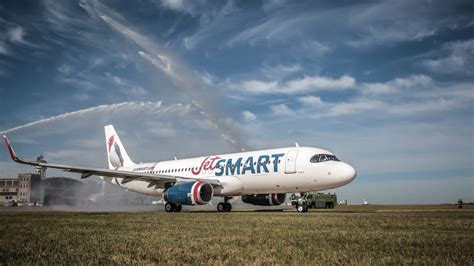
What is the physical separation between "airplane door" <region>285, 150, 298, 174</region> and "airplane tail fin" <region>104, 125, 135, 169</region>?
1919 centimetres

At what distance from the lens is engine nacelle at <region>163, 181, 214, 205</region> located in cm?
2318

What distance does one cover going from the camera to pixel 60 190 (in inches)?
2709

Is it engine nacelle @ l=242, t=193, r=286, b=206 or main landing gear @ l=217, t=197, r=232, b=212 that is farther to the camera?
main landing gear @ l=217, t=197, r=232, b=212

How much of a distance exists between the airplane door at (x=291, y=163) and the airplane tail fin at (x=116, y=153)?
1919 centimetres

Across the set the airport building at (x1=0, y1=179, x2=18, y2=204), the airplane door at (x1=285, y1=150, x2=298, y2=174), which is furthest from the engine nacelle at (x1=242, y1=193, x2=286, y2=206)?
the airport building at (x1=0, y1=179, x2=18, y2=204)

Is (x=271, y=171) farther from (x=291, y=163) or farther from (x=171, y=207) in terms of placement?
(x=171, y=207)

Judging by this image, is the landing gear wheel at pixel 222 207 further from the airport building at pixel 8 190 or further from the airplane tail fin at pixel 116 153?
the airport building at pixel 8 190

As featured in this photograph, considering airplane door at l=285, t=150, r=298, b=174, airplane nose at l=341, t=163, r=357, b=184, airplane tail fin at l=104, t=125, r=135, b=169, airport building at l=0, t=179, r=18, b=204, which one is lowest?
airport building at l=0, t=179, r=18, b=204

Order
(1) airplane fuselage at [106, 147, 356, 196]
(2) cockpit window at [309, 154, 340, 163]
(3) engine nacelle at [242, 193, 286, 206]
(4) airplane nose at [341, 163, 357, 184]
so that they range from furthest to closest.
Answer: (3) engine nacelle at [242, 193, 286, 206] < (2) cockpit window at [309, 154, 340, 163] < (1) airplane fuselage at [106, 147, 356, 196] < (4) airplane nose at [341, 163, 357, 184]

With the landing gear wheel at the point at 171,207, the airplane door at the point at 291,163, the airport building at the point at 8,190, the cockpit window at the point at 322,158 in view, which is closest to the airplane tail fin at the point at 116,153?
the landing gear wheel at the point at 171,207

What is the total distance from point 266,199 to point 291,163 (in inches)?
263

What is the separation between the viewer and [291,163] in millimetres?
22250

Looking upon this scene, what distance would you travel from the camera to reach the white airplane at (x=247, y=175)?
2128 cm

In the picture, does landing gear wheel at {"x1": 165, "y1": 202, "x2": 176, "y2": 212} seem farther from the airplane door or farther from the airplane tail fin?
the airplane tail fin
